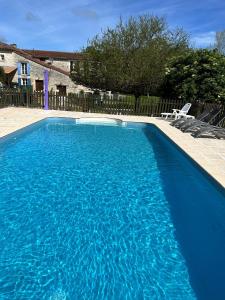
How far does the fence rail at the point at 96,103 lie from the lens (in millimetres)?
16312

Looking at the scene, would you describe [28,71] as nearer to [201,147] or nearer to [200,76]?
[200,76]

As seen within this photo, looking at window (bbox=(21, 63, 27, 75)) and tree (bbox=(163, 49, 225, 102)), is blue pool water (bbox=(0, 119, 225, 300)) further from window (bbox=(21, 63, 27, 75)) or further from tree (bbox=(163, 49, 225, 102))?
window (bbox=(21, 63, 27, 75))

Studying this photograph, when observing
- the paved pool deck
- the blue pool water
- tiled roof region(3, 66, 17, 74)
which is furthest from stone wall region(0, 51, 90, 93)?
the blue pool water

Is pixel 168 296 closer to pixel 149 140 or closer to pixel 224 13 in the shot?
pixel 149 140

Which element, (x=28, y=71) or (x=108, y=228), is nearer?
(x=108, y=228)

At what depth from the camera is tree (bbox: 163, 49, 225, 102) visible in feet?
48.0

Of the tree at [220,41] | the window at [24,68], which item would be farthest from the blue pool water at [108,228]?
the tree at [220,41]

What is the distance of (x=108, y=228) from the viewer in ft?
13.4

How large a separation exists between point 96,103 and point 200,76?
602cm

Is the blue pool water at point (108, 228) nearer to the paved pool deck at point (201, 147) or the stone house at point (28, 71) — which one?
the paved pool deck at point (201, 147)

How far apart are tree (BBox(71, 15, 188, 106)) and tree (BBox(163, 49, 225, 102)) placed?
2731 millimetres

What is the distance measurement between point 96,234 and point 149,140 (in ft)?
23.4

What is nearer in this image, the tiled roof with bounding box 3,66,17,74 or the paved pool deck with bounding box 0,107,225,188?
the paved pool deck with bounding box 0,107,225,188

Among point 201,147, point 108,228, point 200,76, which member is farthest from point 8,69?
point 108,228
